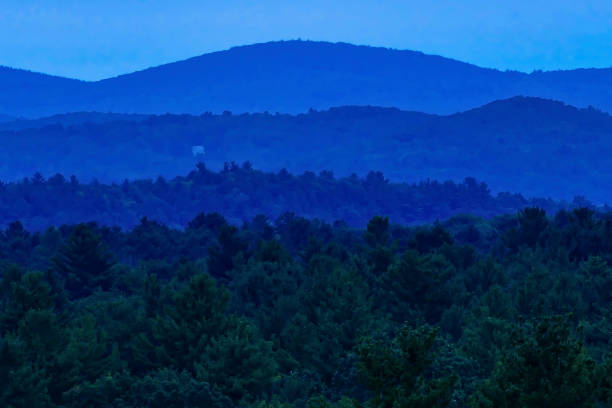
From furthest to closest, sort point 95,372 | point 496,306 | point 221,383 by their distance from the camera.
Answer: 1. point 496,306
2. point 95,372
3. point 221,383

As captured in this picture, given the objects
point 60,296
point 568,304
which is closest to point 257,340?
point 568,304

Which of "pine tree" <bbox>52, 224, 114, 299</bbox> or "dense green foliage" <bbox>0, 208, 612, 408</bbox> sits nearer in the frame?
"dense green foliage" <bbox>0, 208, 612, 408</bbox>

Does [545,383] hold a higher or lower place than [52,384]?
higher

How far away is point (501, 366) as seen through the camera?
23.8 m

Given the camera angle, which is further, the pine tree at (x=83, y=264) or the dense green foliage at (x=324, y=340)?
the pine tree at (x=83, y=264)

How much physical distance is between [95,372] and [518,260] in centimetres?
4886

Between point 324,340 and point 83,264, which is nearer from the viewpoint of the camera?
point 324,340

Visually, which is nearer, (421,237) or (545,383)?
(545,383)

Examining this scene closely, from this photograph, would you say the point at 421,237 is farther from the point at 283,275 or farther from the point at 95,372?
the point at 95,372

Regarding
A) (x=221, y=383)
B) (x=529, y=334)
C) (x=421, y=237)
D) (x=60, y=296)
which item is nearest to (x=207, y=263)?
(x=421, y=237)

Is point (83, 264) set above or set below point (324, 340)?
above

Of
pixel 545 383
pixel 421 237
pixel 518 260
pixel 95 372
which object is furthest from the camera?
pixel 421 237

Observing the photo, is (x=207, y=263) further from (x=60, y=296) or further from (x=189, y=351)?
(x=189, y=351)

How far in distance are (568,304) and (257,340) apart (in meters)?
15.2
